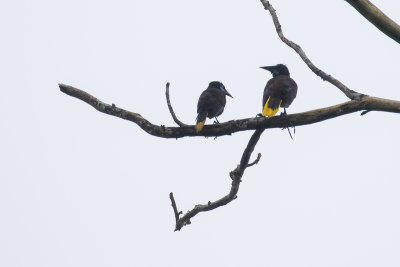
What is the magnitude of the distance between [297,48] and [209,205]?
1.39 metres

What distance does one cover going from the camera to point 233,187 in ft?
14.1

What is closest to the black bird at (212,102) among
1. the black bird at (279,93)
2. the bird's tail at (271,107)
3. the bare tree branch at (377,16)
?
the black bird at (279,93)

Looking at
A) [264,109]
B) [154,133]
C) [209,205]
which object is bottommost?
[209,205]

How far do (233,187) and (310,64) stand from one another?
43.4 inches

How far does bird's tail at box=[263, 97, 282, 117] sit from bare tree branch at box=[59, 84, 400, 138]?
63 cm

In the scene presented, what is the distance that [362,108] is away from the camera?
3570mm

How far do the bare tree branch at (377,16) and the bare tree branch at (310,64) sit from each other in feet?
1.46

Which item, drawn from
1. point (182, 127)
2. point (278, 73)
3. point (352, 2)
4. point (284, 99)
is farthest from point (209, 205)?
point (278, 73)

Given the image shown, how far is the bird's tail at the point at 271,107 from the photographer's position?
459cm

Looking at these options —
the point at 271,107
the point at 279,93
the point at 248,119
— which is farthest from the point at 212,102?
the point at 248,119

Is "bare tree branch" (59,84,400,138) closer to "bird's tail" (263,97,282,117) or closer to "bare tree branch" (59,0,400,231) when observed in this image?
"bare tree branch" (59,0,400,231)

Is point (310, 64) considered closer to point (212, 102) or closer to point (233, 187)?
point (233, 187)

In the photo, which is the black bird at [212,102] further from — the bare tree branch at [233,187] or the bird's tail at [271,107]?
the bare tree branch at [233,187]

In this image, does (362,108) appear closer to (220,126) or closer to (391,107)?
(391,107)
